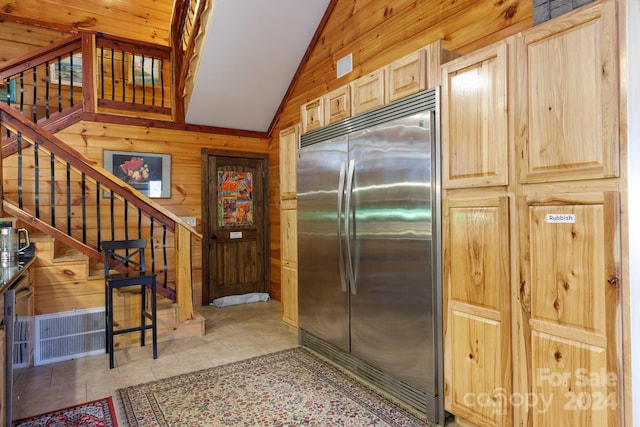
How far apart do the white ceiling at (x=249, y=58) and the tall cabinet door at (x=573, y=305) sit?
3345 millimetres

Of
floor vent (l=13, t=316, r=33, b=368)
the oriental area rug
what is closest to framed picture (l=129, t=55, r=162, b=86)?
floor vent (l=13, t=316, r=33, b=368)

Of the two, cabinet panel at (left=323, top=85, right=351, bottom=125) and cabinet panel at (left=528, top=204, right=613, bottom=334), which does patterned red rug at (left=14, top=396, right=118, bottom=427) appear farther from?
cabinet panel at (left=323, top=85, right=351, bottom=125)

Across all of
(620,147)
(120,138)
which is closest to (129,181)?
(120,138)

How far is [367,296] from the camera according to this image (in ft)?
8.61

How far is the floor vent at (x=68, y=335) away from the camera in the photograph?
10.3 feet

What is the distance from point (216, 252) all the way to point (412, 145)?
3718 millimetres

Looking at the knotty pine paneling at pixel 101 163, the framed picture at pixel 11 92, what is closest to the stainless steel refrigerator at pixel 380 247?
the knotty pine paneling at pixel 101 163

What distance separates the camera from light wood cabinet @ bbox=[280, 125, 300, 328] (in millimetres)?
3586

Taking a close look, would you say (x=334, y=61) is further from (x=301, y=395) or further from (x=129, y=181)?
(x=301, y=395)

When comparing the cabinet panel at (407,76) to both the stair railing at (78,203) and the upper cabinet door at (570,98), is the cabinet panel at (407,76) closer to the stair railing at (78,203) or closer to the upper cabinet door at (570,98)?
the upper cabinet door at (570,98)

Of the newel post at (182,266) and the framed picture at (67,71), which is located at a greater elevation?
the framed picture at (67,71)

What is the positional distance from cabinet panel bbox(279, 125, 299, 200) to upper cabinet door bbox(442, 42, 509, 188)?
1714 mm

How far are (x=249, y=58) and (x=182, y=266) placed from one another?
8.06 feet

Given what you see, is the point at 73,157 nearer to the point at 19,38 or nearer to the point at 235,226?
the point at 235,226
